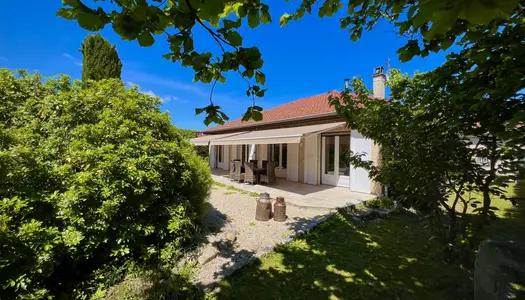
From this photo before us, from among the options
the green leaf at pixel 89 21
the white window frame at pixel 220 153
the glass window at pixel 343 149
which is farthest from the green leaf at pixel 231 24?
the white window frame at pixel 220 153

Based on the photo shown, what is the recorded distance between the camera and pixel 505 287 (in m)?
3.49

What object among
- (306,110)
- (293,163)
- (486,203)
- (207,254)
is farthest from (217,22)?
(306,110)

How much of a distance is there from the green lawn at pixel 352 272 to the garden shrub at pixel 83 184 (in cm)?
228

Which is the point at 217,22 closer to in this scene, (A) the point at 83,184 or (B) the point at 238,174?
(A) the point at 83,184

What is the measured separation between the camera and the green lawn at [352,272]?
4621mm

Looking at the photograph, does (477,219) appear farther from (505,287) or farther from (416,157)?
(416,157)

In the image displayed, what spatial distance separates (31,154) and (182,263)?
3.90m

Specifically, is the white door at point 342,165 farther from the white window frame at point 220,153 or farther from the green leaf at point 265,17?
the white window frame at point 220,153

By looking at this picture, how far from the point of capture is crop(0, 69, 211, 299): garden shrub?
3697 millimetres

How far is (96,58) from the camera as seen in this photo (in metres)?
10.2

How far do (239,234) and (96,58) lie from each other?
34.4ft

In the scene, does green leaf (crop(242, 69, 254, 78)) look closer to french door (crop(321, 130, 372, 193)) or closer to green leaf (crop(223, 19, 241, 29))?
green leaf (crop(223, 19, 241, 29))

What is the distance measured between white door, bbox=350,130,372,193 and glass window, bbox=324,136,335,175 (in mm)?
2043

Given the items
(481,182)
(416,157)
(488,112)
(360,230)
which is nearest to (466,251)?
(481,182)
